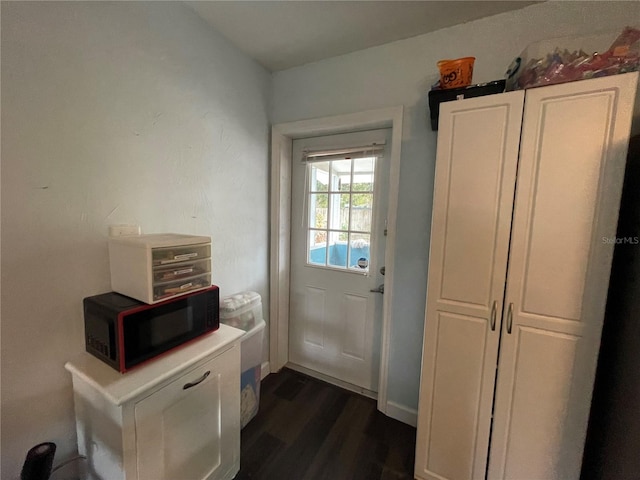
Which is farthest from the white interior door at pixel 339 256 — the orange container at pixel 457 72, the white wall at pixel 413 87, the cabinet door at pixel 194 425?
the cabinet door at pixel 194 425

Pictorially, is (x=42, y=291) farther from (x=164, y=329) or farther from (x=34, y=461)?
(x=34, y=461)

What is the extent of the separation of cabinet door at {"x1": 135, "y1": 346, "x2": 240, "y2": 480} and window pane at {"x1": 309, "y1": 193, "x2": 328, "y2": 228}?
115 centimetres

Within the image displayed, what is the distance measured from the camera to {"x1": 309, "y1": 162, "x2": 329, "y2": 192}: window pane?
2.06 m

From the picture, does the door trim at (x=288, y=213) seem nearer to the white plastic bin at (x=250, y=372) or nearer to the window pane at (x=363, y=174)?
the window pane at (x=363, y=174)

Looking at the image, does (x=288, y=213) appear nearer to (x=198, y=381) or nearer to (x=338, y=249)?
(x=338, y=249)

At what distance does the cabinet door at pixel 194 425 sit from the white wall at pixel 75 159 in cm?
43

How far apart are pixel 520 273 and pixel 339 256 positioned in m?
1.21

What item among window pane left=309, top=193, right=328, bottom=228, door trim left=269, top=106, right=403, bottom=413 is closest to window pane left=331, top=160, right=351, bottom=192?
window pane left=309, top=193, right=328, bottom=228

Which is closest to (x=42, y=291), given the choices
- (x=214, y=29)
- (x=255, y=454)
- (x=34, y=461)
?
(x=34, y=461)

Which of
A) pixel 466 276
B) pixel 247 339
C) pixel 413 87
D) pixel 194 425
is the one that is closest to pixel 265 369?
pixel 247 339

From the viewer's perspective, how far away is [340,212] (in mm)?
2037

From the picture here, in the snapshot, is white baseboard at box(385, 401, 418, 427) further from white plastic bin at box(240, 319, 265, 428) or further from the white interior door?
white plastic bin at box(240, 319, 265, 428)

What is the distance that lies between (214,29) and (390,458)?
276 cm

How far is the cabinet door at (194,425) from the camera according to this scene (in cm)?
96
